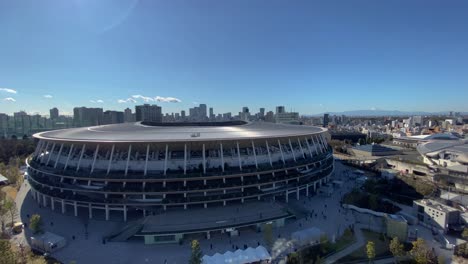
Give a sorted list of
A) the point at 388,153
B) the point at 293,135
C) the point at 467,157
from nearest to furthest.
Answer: the point at 293,135 → the point at 467,157 → the point at 388,153

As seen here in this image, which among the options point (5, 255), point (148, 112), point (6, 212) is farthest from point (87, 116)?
point (5, 255)

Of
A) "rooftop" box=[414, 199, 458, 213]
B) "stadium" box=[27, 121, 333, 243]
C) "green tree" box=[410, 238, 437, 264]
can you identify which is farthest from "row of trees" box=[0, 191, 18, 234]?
"rooftop" box=[414, 199, 458, 213]

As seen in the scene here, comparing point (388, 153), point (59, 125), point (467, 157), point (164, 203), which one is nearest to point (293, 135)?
point (164, 203)

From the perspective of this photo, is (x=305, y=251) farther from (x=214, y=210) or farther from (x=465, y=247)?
(x=465, y=247)

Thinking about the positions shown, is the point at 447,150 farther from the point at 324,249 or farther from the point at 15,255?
the point at 15,255

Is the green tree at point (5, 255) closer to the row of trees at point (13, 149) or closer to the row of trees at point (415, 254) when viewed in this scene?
the row of trees at point (415, 254)

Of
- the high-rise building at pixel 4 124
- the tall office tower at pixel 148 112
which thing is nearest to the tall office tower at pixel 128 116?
the tall office tower at pixel 148 112
